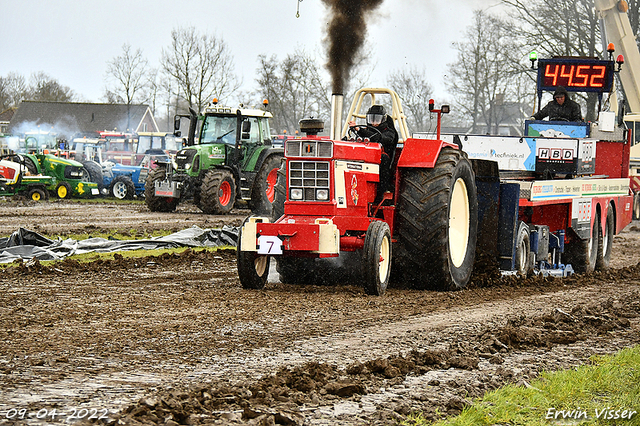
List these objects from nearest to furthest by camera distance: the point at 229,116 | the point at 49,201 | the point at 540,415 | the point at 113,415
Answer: the point at 113,415 < the point at 540,415 < the point at 229,116 < the point at 49,201

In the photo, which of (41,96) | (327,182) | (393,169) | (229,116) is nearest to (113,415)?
(327,182)

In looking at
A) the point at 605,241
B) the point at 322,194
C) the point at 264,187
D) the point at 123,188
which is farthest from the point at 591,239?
the point at 123,188

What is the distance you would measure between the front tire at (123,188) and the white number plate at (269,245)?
64.5 ft

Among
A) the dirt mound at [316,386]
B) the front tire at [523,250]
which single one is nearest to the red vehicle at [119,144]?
the front tire at [523,250]

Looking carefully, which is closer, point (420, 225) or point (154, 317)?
point (154, 317)

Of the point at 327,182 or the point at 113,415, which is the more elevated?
the point at 327,182

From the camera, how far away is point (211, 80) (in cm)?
4519

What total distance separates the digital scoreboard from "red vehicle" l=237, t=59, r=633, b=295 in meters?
4.09

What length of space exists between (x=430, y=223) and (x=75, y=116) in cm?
6969

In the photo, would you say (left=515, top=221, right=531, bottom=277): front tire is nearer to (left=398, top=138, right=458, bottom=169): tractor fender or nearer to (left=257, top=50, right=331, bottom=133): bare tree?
(left=398, top=138, right=458, bottom=169): tractor fender

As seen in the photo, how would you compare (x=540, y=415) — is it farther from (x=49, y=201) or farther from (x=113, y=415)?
(x=49, y=201)

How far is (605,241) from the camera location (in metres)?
13.1

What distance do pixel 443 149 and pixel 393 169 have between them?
2.10 ft

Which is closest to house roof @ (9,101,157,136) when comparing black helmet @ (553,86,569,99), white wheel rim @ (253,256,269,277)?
black helmet @ (553,86,569,99)
